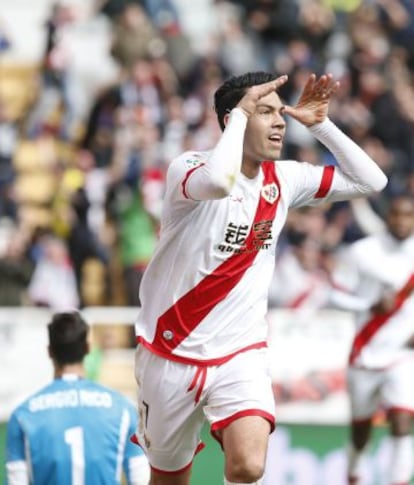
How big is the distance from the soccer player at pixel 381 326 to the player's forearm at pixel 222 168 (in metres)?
4.07

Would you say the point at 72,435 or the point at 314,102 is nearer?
the point at 72,435

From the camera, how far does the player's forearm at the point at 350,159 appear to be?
767 cm

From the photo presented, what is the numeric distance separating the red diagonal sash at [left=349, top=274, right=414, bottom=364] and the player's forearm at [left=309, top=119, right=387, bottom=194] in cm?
339

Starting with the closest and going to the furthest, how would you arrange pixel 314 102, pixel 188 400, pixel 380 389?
pixel 188 400 < pixel 314 102 < pixel 380 389

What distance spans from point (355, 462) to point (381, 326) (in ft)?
3.30

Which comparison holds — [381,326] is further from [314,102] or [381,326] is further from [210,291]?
[210,291]

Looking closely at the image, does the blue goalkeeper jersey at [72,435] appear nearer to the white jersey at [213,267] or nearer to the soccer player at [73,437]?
the soccer player at [73,437]

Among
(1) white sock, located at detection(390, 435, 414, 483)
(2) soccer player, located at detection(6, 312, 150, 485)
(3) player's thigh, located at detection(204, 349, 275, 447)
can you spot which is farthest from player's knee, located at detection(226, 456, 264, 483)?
(1) white sock, located at detection(390, 435, 414, 483)

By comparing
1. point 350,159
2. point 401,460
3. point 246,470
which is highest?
point 350,159

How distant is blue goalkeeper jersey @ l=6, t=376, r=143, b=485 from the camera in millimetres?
6863

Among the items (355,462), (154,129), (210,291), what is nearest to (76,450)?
(210,291)

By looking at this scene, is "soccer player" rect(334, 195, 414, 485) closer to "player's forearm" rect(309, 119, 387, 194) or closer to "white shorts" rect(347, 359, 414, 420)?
"white shorts" rect(347, 359, 414, 420)

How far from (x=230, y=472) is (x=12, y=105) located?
13092 mm

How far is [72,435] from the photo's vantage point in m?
6.88
